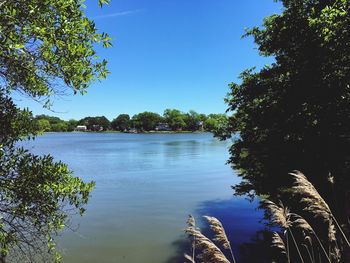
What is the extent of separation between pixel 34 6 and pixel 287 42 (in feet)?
30.3

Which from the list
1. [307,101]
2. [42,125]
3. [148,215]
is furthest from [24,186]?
[148,215]

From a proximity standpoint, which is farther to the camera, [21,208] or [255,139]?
[255,139]

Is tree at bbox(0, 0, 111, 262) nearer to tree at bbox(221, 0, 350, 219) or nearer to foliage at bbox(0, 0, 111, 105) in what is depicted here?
foliage at bbox(0, 0, 111, 105)

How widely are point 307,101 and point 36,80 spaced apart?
26.7 feet

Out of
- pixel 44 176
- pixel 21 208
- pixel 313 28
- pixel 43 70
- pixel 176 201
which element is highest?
pixel 313 28

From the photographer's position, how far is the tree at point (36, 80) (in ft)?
16.4

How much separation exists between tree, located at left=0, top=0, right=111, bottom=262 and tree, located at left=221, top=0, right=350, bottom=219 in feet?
22.4

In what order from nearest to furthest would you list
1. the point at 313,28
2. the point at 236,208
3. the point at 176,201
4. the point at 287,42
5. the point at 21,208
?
1. the point at 21,208
2. the point at 313,28
3. the point at 287,42
4. the point at 236,208
5. the point at 176,201

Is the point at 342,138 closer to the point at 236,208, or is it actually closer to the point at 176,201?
the point at 236,208

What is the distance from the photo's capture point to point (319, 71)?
10125mm

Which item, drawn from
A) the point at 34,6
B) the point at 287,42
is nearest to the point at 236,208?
the point at 287,42

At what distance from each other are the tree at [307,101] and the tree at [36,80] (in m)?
6.82

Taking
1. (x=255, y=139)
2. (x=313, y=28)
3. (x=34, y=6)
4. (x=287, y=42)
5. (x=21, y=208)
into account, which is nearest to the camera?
(x=34, y=6)

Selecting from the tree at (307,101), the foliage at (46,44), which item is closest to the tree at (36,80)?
the foliage at (46,44)
